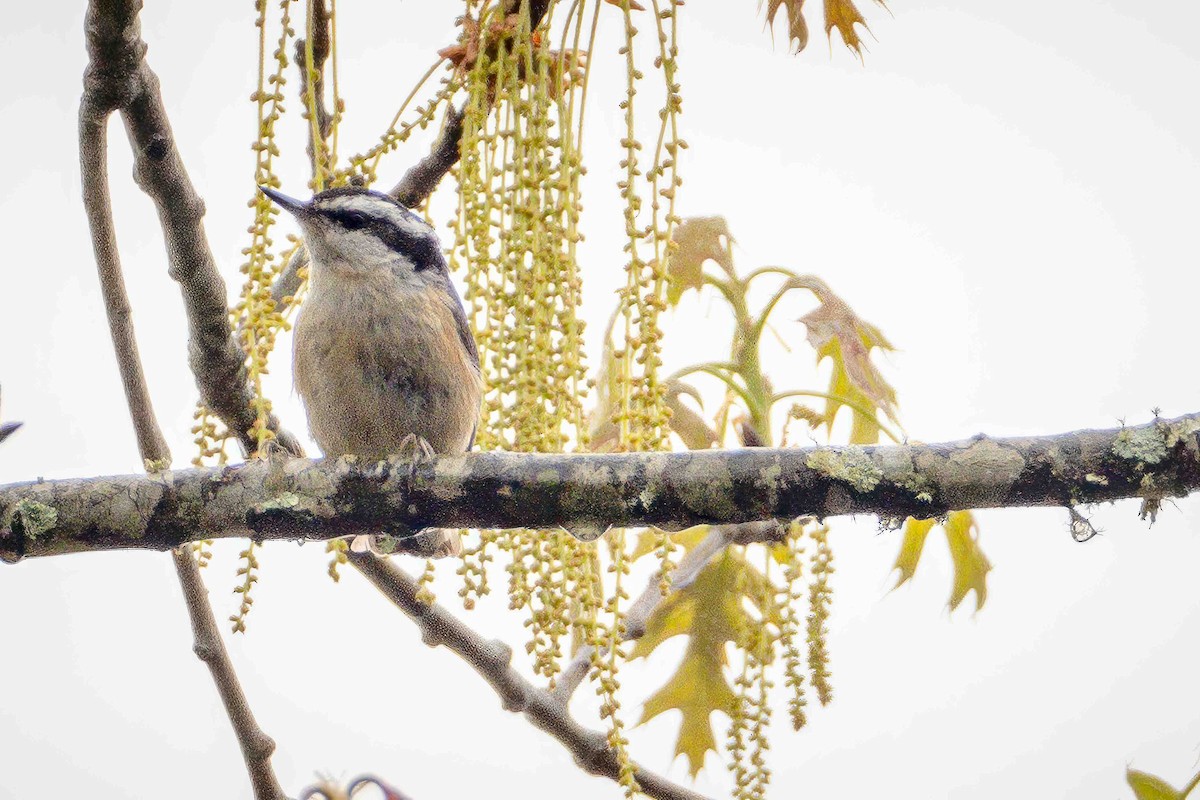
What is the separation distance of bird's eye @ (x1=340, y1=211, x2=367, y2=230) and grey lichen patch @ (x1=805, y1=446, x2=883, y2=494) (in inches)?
48.9

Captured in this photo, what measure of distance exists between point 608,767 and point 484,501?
1.00m

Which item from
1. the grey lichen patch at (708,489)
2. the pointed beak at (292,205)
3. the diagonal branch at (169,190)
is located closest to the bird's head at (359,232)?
the pointed beak at (292,205)

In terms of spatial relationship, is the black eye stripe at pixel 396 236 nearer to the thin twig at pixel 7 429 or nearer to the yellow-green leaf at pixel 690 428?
the yellow-green leaf at pixel 690 428

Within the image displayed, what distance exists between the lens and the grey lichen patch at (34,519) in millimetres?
2021

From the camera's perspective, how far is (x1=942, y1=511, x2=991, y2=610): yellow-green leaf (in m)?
2.76

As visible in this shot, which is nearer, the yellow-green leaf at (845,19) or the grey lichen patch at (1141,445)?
the grey lichen patch at (1141,445)

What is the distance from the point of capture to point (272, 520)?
2.08 meters

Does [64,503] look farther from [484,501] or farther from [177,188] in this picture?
[484,501]

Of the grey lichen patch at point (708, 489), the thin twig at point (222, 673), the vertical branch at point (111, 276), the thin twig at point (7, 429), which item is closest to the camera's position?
the thin twig at point (7, 429)

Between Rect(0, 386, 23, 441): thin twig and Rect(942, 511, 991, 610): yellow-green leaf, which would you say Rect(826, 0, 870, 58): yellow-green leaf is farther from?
Rect(0, 386, 23, 441): thin twig

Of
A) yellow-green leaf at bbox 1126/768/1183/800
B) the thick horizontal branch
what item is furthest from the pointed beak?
yellow-green leaf at bbox 1126/768/1183/800

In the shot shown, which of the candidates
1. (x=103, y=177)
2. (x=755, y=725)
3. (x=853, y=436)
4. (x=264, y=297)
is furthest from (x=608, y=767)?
(x=103, y=177)

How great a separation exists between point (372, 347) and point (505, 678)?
0.79 metres

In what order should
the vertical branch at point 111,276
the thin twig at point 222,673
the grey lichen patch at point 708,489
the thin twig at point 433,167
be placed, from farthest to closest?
the thin twig at point 222,673, the thin twig at point 433,167, the vertical branch at point 111,276, the grey lichen patch at point 708,489
